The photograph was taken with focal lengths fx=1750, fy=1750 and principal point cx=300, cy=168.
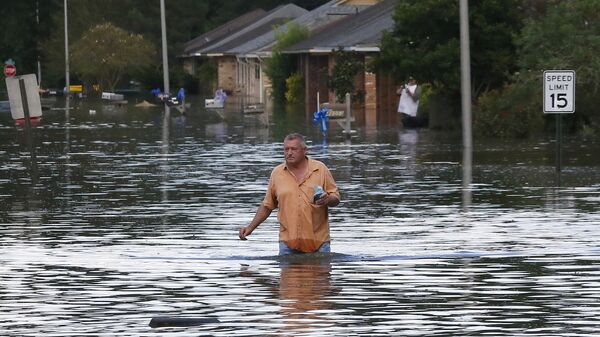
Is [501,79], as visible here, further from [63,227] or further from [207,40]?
[207,40]

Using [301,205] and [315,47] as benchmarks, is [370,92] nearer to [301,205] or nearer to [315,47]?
[315,47]

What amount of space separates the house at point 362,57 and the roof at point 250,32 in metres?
27.7

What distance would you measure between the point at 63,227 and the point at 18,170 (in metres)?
11.9

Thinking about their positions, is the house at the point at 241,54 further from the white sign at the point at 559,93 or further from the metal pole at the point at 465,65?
the white sign at the point at 559,93

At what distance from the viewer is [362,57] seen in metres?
68.4

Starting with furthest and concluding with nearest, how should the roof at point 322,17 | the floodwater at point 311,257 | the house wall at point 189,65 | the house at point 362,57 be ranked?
the house wall at point 189,65 → the roof at point 322,17 → the house at point 362,57 → the floodwater at point 311,257

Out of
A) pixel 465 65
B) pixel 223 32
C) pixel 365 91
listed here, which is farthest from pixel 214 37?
pixel 465 65

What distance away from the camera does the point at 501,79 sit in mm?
47625

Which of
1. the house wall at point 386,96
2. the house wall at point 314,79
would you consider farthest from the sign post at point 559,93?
the house wall at point 314,79

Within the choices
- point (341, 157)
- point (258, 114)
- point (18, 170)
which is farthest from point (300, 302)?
point (258, 114)

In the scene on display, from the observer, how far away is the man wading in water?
15.7 meters

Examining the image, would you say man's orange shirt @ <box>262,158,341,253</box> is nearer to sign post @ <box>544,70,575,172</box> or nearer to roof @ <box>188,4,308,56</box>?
sign post @ <box>544,70,575,172</box>

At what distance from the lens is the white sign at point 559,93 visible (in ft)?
93.1

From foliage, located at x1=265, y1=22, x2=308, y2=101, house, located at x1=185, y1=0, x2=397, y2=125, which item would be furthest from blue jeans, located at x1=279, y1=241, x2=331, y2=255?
foliage, located at x1=265, y1=22, x2=308, y2=101
